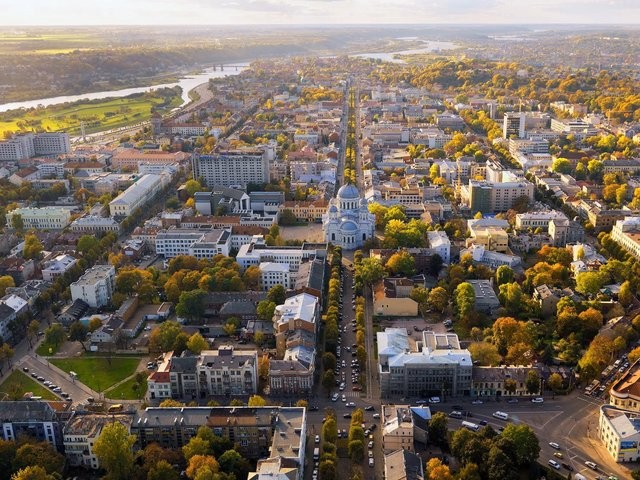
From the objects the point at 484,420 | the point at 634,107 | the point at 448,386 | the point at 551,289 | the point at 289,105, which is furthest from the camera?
the point at 289,105

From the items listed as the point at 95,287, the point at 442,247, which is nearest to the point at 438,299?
the point at 442,247

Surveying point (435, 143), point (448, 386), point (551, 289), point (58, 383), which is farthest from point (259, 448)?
point (435, 143)

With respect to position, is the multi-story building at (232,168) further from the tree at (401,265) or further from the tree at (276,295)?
the tree at (276,295)

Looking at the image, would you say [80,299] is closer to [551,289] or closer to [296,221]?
[296,221]

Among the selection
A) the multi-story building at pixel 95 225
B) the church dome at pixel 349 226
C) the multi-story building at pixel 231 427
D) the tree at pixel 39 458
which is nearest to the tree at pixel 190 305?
the multi-story building at pixel 231 427

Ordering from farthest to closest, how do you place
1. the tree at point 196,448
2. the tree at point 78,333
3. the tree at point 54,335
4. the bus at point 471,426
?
the tree at point 78,333, the tree at point 54,335, the bus at point 471,426, the tree at point 196,448
